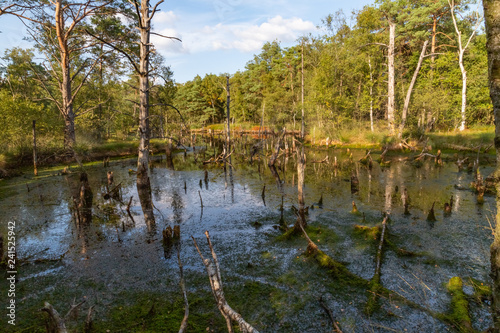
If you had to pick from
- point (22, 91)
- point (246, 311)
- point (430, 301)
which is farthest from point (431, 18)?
point (22, 91)

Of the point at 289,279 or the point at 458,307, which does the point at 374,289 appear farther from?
the point at 289,279

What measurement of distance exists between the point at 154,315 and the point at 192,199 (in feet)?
25.8

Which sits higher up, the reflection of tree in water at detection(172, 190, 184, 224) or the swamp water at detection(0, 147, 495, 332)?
the reflection of tree in water at detection(172, 190, 184, 224)

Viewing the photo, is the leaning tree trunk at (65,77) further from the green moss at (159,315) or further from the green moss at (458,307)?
the green moss at (458,307)

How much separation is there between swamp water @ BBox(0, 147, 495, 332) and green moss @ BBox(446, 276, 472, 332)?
105mm

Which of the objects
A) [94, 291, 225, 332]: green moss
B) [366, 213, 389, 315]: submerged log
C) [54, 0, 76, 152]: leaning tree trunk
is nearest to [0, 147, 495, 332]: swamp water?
[94, 291, 225, 332]: green moss

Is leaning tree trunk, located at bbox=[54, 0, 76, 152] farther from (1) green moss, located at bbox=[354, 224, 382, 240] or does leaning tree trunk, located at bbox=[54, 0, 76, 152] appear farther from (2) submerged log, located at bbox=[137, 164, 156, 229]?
(1) green moss, located at bbox=[354, 224, 382, 240]

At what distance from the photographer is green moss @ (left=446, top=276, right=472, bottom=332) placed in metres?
4.07

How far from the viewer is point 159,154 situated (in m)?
29.4

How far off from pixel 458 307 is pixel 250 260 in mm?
4174

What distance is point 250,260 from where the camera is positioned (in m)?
6.61

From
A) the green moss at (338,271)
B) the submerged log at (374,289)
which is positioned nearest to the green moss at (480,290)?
the submerged log at (374,289)

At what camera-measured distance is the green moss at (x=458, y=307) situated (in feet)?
13.3

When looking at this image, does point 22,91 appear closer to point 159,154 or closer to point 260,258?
point 159,154
